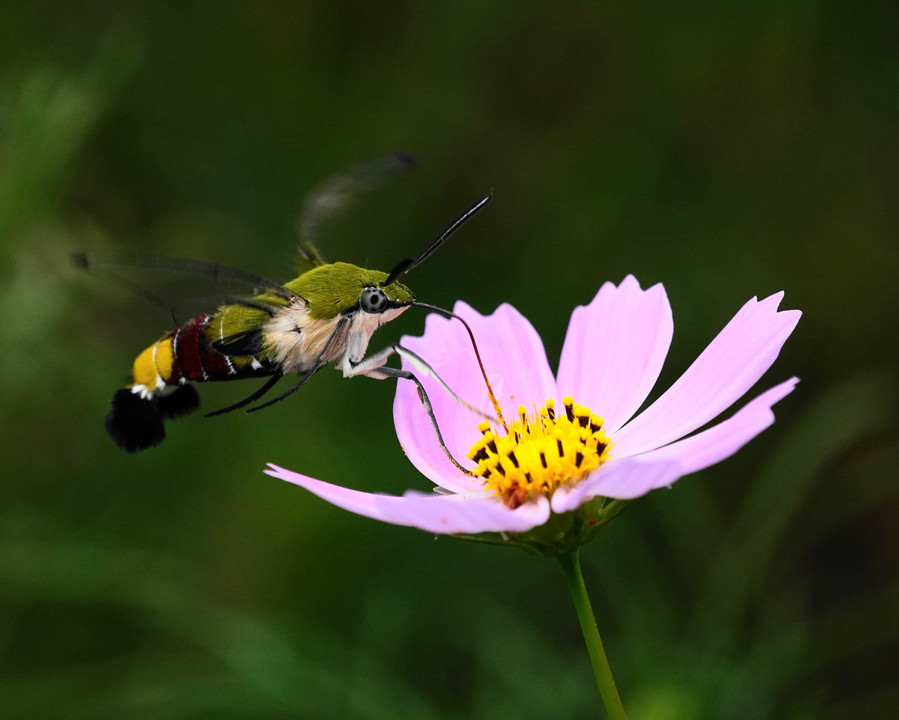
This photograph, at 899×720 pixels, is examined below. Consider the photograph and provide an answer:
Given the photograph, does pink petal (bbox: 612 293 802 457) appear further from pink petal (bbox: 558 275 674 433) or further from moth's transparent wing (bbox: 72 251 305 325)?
moth's transparent wing (bbox: 72 251 305 325)

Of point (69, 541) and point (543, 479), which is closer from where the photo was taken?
point (543, 479)

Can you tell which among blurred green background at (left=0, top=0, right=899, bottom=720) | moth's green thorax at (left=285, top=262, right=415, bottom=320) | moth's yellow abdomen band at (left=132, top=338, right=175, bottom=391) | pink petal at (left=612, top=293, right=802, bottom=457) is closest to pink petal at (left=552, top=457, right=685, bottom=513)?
pink petal at (left=612, top=293, right=802, bottom=457)

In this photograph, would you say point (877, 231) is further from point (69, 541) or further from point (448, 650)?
point (69, 541)

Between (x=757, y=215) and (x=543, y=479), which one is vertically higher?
(x=757, y=215)

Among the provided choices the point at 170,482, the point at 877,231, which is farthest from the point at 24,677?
the point at 877,231

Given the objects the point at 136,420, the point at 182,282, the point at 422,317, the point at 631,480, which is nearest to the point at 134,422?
the point at 136,420

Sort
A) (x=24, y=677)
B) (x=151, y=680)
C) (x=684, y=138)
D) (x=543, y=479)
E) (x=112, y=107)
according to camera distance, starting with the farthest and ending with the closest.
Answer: (x=684, y=138) < (x=112, y=107) < (x=24, y=677) < (x=151, y=680) < (x=543, y=479)

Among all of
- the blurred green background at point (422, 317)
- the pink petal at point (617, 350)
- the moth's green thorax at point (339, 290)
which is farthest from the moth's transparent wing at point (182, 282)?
the blurred green background at point (422, 317)

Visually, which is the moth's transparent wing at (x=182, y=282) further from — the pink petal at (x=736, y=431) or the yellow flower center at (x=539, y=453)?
the pink petal at (x=736, y=431)
